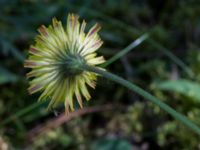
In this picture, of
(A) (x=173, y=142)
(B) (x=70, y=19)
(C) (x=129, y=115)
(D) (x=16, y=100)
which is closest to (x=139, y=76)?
(C) (x=129, y=115)

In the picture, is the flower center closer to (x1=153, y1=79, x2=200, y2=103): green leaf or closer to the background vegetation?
the background vegetation

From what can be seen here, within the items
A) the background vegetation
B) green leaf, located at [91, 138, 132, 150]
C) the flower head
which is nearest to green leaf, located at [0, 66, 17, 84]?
the background vegetation

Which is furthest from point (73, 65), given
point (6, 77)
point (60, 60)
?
point (6, 77)

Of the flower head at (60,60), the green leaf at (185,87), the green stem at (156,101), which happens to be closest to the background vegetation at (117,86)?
the green leaf at (185,87)

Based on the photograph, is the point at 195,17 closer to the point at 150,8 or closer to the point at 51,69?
the point at 150,8

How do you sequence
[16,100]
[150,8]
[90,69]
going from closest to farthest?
[90,69]
[16,100]
[150,8]
